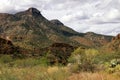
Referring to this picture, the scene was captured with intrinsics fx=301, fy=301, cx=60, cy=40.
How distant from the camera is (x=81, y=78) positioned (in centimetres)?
1300

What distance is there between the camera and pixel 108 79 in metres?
12.6

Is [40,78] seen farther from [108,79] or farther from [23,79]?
[108,79]

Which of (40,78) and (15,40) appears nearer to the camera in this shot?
(40,78)

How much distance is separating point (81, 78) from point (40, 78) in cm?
177

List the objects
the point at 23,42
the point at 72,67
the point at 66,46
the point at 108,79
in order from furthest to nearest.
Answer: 1. the point at 23,42
2. the point at 66,46
3. the point at 72,67
4. the point at 108,79

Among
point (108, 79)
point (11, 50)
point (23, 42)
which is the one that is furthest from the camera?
point (23, 42)

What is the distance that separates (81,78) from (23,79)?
2.51 metres

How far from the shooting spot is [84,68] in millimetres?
19156

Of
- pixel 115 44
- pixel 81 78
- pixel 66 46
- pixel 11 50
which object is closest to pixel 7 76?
pixel 81 78

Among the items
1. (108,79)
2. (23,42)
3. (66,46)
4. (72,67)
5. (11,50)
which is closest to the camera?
(108,79)

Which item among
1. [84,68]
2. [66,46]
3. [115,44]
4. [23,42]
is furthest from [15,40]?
[84,68]

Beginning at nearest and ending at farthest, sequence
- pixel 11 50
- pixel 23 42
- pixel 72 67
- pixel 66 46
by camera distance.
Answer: pixel 72 67 < pixel 11 50 < pixel 66 46 < pixel 23 42

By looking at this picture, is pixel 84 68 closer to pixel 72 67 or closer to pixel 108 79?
pixel 72 67

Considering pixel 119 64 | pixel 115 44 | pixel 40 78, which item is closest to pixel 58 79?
pixel 40 78
